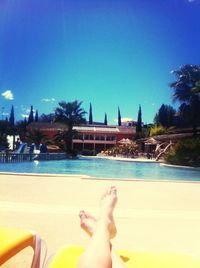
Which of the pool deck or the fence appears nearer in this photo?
the pool deck

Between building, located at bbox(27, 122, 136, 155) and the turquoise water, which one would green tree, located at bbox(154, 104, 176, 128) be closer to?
building, located at bbox(27, 122, 136, 155)

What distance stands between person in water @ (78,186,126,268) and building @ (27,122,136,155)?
2840cm

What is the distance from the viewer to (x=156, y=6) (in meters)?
23.2

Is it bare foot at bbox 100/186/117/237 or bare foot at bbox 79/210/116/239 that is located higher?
bare foot at bbox 100/186/117/237

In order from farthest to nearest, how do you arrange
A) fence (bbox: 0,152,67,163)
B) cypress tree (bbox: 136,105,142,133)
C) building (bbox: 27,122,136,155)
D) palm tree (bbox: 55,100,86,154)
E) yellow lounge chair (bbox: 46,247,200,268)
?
cypress tree (bbox: 136,105,142,133), building (bbox: 27,122,136,155), palm tree (bbox: 55,100,86,154), fence (bbox: 0,152,67,163), yellow lounge chair (bbox: 46,247,200,268)

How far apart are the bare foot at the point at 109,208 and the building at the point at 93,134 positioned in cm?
2810

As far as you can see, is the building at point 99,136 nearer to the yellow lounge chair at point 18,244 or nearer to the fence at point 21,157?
the fence at point 21,157

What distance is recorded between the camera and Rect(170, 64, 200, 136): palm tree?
26.6 metres

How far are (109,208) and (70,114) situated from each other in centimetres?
2911

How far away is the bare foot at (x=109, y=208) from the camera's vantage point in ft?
6.24

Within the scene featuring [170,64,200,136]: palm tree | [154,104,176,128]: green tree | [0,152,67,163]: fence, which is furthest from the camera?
[154,104,176,128]: green tree

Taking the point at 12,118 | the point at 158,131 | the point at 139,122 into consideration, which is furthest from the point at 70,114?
the point at 158,131

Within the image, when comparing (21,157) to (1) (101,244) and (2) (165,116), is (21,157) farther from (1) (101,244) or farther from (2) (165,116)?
(1) (101,244)

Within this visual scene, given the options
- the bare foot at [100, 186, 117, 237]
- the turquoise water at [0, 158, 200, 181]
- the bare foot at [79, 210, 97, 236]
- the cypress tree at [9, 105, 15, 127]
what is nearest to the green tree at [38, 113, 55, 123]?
the cypress tree at [9, 105, 15, 127]
